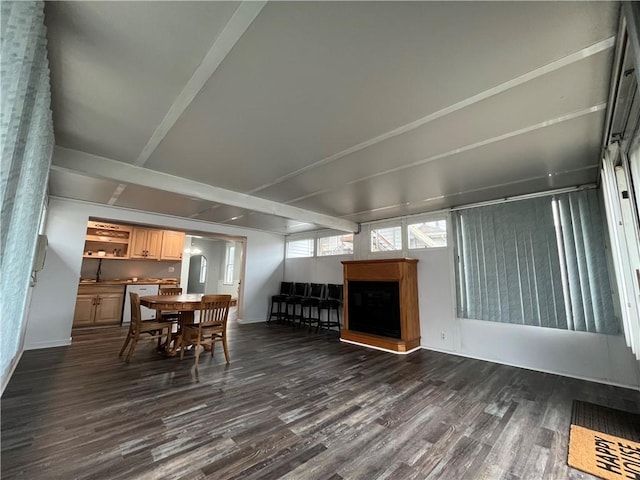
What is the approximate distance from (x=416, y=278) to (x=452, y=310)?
0.82 m

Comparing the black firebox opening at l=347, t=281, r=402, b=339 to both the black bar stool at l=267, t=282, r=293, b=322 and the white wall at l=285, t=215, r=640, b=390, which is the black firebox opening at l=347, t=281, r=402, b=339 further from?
the black bar stool at l=267, t=282, r=293, b=322

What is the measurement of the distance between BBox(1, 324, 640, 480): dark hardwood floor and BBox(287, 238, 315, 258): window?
381 centimetres

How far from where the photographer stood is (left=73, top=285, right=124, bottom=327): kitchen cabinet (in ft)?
18.0

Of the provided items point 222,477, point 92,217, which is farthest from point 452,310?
point 92,217

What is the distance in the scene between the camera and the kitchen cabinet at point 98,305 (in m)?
5.50

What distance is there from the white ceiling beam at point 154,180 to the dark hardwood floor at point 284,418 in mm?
2312

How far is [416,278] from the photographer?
504cm

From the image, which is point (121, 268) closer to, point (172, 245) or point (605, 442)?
point (172, 245)

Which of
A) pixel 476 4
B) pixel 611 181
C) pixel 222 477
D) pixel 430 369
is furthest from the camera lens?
pixel 430 369

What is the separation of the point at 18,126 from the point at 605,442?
13.8 feet

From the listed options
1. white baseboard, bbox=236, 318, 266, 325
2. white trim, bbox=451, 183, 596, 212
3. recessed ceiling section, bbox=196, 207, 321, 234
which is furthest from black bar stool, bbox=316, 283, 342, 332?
white trim, bbox=451, 183, 596, 212

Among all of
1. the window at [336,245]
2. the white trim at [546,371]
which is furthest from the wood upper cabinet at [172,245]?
the white trim at [546,371]

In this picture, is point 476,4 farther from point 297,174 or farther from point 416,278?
point 416,278

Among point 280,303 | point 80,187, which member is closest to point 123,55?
point 80,187
